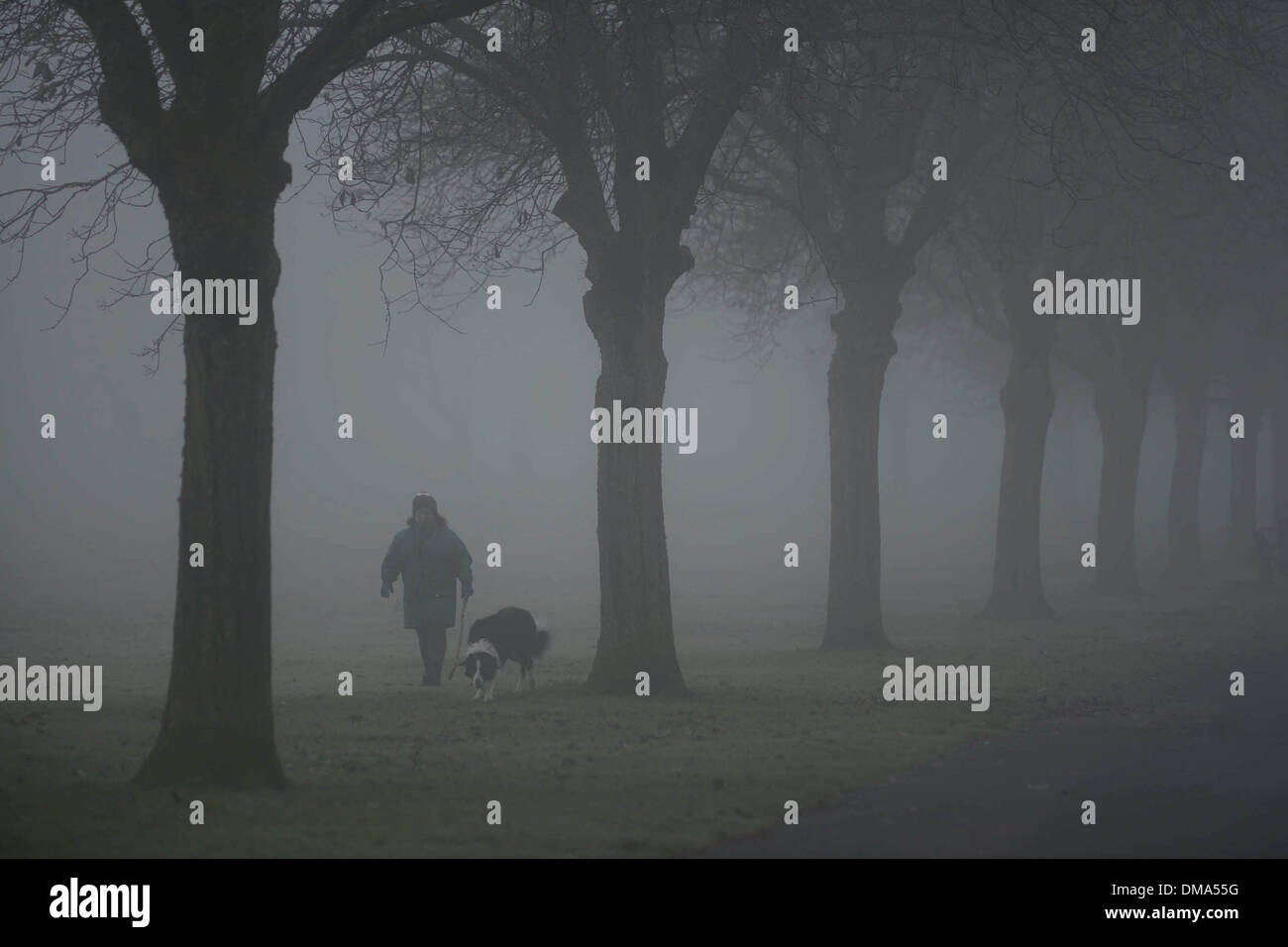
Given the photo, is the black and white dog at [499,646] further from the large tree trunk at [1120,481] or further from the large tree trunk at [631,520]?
the large tree trunk at [1120,481]

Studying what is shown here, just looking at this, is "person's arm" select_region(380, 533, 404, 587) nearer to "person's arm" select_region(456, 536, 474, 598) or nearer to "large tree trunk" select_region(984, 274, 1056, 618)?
"person's arm" select_region(456, 536, 474, 598)

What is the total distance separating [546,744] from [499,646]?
3.97 m

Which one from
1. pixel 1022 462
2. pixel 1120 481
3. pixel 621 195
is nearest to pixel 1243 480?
pixel 1120 481

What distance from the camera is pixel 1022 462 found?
98.6 ft


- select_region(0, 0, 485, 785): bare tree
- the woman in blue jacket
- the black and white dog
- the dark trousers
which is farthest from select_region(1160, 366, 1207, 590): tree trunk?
select_region(0, 0, 485, 785): bare tree

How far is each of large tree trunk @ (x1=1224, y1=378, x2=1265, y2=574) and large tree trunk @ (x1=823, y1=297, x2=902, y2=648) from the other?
24.6 m

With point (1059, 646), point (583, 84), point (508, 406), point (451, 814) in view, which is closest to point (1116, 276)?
point (1059, 646)

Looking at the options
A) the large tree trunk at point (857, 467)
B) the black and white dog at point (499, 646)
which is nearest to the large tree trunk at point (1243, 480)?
the large tree trunk at point (857, 467)

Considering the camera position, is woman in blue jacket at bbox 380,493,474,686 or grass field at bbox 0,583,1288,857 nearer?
grass field at bbox 0,583,1288,857

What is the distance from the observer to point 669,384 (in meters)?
110

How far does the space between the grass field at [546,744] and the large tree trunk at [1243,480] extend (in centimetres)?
2112

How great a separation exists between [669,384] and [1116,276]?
77.8 m

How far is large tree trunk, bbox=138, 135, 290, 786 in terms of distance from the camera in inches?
412
